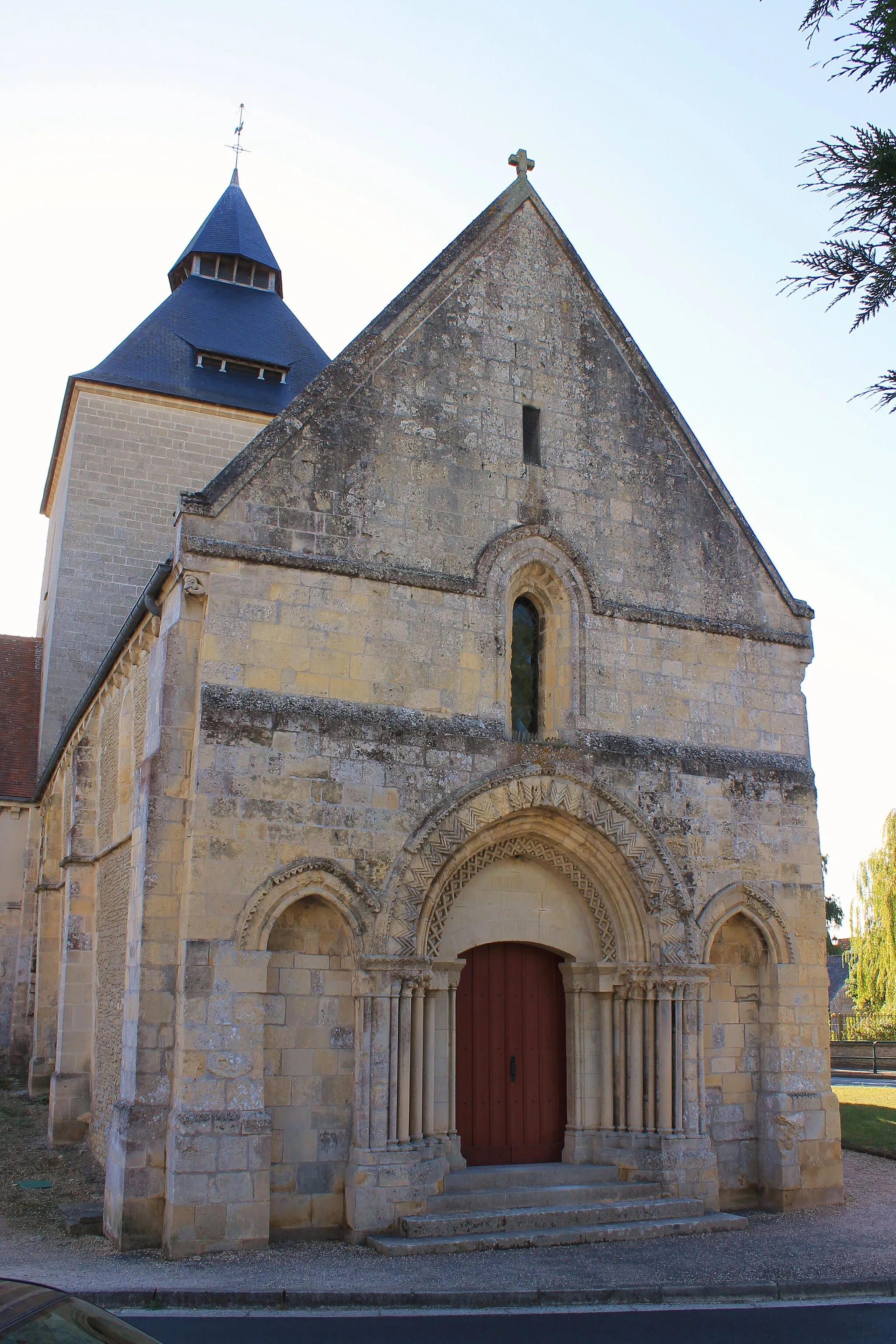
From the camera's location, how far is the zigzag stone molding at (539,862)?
9.67 m

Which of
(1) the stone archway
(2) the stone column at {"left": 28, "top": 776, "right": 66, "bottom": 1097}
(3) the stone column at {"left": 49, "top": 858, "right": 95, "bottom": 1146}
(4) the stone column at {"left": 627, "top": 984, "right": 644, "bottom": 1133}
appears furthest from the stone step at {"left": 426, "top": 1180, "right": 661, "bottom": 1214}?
(2) the stone column at {"left": 28, "top": 776, "right": 66, "bottom": 1097}

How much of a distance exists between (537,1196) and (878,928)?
2066cm

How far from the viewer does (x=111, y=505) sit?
68.3 feet

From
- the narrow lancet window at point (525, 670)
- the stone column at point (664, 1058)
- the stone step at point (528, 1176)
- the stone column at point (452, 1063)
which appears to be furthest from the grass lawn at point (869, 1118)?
the narrow lancet window at point (525, 670)

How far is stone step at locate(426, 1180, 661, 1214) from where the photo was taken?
8797 millimetres

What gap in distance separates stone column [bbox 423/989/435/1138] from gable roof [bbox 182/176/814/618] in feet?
14.6

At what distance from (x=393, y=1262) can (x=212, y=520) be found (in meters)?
5.72

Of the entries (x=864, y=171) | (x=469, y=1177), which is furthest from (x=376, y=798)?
(x=864, y=171)

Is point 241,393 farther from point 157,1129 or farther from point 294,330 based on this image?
point 157,1129

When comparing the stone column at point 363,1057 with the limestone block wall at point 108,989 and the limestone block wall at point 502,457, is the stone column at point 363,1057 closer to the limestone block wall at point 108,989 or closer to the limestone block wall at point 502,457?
the limestone block wall at point 108,989

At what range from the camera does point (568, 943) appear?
10281mm

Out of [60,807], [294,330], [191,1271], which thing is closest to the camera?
[191,1271]

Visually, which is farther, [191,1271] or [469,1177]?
[469,1177]

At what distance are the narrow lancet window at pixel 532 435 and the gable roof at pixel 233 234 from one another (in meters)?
16.3
